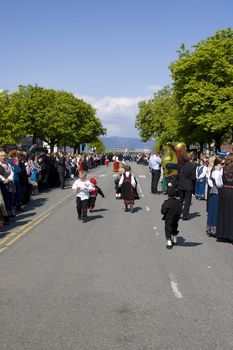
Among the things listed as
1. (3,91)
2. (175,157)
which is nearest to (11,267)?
(175,157)

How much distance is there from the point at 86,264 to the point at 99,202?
1114 centimetres

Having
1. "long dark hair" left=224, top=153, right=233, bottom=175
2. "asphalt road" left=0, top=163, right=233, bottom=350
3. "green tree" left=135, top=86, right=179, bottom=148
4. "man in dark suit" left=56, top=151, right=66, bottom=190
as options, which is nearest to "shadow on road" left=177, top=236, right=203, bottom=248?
"asphalt road" left=0, top=163, right=233, bottom=350

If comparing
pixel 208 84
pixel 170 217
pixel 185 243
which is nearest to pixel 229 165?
pixel 170 217

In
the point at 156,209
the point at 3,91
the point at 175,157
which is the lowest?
the point at 156,209

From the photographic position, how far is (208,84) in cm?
4478

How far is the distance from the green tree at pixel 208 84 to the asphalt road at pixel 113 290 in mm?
32135

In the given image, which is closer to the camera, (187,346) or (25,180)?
(187,346)

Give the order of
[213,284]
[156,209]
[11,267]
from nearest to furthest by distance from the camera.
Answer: [213,284] < [11,267] < [156,209]

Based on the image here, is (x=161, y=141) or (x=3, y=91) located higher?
(x=3, y=91)

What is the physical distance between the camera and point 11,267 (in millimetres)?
8734

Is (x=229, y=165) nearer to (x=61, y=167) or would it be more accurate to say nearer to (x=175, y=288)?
(x=175, y=288)

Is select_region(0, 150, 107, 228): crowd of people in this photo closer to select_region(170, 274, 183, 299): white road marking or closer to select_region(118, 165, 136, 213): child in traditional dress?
select_region(118, 165, 136, 213): child in traditional dress

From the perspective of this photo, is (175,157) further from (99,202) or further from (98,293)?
(98,293)

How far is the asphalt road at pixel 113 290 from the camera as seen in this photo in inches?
210
